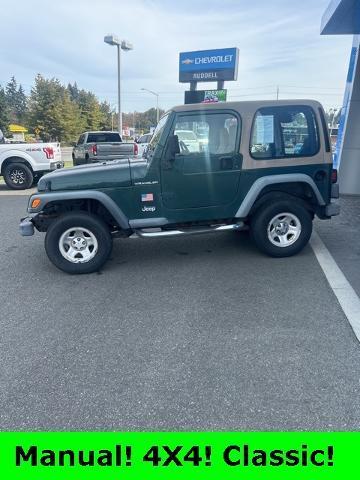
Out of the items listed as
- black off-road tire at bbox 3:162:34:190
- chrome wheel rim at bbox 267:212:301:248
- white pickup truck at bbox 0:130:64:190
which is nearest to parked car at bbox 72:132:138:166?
white pickup truck at bbox 0:130:64:190

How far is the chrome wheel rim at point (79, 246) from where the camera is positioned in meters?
4.85

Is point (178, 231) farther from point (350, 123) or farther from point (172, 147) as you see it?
point (350, 123)

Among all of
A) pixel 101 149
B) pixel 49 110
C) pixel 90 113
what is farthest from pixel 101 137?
pixel 90 113

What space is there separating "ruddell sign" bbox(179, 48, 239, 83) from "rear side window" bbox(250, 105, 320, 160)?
2090 centimetres

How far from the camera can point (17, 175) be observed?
39.9 ft

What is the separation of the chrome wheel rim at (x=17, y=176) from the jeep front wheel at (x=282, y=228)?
957 cm

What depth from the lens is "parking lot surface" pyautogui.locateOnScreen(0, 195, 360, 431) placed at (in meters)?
2.42

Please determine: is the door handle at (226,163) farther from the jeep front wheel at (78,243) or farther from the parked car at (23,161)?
the parked car at (23,161)

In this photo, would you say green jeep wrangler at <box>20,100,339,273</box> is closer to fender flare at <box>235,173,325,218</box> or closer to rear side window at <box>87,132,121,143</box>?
fender flare at <box>235,173,325,218</box>

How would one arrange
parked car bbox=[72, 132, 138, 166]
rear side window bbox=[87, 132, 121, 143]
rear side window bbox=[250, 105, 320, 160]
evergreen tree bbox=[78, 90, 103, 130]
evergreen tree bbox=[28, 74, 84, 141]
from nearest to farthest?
rear side window bbox=[250, 105, 320, 160] → parked car bbox=[72, 132, 138, 166] → rear side window bbox=[87, 132, 121, 143] → evergreen tree bbox=[28, 74, 84, 141] → evergreen tree bbox=[78, 90, 103, 130]

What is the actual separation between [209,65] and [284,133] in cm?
Answer: 2154

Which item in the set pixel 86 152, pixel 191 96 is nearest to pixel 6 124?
pixel 191 96

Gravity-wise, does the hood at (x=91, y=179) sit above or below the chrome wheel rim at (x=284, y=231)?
above

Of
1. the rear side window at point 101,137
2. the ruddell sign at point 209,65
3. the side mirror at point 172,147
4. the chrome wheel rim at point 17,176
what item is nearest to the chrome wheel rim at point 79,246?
the side mirror at point 172,147
